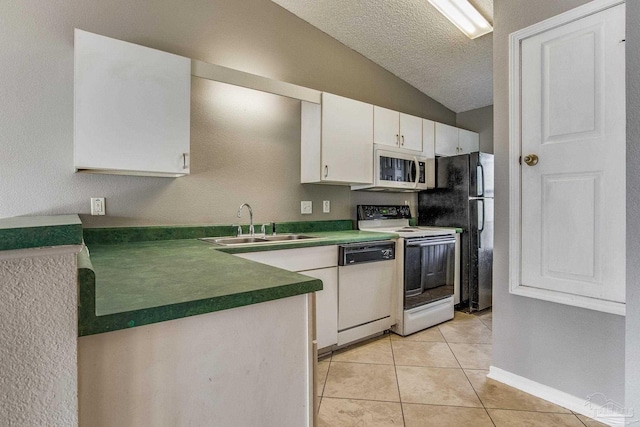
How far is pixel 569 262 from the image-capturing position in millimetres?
1836

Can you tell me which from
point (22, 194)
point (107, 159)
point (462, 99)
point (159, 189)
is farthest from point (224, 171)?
point (462, 99)

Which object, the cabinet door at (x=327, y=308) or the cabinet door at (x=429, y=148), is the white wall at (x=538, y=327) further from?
the cabinet door at (x=429, y=148)

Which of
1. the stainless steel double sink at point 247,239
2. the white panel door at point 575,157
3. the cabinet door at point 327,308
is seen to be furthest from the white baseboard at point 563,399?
the stainless steel double sink at point 247,239

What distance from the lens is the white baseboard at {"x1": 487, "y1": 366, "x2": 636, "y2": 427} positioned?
5.50ft

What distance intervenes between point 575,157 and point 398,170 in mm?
1663

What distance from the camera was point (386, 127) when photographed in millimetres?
3201

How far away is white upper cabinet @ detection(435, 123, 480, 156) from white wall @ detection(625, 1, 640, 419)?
286cm

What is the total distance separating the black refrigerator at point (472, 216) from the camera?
344 cm

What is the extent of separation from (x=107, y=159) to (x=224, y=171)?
2.86 ft

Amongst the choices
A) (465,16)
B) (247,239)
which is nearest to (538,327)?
(247,239)

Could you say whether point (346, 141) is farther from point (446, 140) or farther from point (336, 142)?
point (446, 140)

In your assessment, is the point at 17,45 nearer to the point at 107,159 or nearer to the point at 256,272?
the point at 107,159

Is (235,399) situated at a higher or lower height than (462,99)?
lower

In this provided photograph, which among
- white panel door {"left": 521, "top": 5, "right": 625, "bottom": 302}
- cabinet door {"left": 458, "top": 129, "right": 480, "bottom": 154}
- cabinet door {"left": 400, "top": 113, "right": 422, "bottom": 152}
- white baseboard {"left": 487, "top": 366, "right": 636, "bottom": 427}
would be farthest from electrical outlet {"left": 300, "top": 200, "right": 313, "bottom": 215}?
cabinet door {"left": 458, "top": 129, "right": 480, "bottom": 154}
